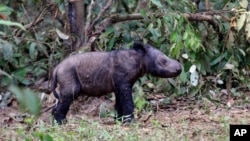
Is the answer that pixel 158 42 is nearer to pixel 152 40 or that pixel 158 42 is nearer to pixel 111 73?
pixel 152 40

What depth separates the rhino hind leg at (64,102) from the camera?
5.35 m

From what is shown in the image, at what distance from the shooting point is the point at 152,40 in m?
7.00

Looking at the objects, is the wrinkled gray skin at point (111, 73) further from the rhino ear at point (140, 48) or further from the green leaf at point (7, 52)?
the green leaf at point (7, 52)

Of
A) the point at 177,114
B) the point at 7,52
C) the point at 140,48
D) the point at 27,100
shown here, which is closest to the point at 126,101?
the point at 140,48

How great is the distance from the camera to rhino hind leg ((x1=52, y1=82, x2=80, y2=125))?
5.35 meters

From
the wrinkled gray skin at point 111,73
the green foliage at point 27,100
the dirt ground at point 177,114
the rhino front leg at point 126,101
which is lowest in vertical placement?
the dirt ground at point 177,114

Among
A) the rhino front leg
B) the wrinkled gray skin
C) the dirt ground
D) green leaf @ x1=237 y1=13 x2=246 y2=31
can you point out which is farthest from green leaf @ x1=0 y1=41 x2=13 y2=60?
green leaf @ x1=237 y1=13 x2=246 y2=31

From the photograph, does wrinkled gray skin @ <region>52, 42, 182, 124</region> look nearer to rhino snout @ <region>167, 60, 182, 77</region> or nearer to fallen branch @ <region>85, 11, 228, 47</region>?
rhino snout @ <region>167, 60, 182, 77</region>

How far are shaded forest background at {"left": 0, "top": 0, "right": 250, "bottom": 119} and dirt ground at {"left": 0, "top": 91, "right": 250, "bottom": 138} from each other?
0.20 metres

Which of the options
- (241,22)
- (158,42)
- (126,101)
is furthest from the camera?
(158,42)

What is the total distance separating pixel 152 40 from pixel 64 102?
79.0 inches

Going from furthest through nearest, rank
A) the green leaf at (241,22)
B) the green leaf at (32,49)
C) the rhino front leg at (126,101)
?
1. the green leaf at (32,49)
2. the green leaf at (241,22)
3. the rhino front leg at (126,101)

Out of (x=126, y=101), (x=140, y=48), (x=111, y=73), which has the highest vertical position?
(x=140, y=48)

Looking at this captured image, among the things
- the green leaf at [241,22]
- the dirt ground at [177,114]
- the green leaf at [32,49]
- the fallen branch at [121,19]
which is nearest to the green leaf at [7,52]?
the green leaf at [32,49]
